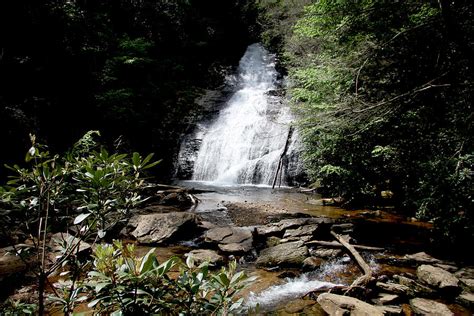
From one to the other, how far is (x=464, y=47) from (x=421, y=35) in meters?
1.48

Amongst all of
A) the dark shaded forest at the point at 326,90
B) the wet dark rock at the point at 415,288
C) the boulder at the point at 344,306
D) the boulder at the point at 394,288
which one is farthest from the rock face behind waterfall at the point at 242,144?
the boulder at the point at 344,306

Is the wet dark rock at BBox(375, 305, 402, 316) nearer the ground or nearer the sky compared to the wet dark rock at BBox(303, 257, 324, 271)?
nearer the sky

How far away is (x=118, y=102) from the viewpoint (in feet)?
47.9

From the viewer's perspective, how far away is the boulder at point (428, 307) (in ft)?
12.1

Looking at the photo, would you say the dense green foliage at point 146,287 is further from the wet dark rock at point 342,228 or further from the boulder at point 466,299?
the wet dark rock at point 342,228

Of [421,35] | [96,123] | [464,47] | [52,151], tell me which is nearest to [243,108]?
[96,123]

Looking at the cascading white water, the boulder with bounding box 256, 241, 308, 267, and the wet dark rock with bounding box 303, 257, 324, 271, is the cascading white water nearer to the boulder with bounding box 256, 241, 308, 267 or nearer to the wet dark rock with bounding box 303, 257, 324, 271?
the boulder with bounding box 256, 241, 308, 267

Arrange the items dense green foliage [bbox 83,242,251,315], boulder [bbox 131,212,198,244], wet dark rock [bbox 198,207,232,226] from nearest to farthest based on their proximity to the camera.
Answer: dense green foliage [bbox 83,242,251,315]
boulder [bbox 131,212,198,244]
wet dark rock [bbox 198,207,232,226]

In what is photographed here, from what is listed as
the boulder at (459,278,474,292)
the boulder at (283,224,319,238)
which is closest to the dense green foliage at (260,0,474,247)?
the boulder at (459,278,474,292)

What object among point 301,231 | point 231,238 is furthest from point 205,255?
point 301,231

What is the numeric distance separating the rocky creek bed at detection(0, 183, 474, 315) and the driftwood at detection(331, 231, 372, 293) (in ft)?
0.19

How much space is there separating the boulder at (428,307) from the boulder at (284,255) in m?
1.84

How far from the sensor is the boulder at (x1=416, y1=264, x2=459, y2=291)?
427 cm

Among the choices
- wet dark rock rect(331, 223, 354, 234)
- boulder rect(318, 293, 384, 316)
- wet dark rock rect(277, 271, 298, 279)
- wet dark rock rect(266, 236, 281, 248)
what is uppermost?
wet dark rock rect(331, 223, 354, 234)
